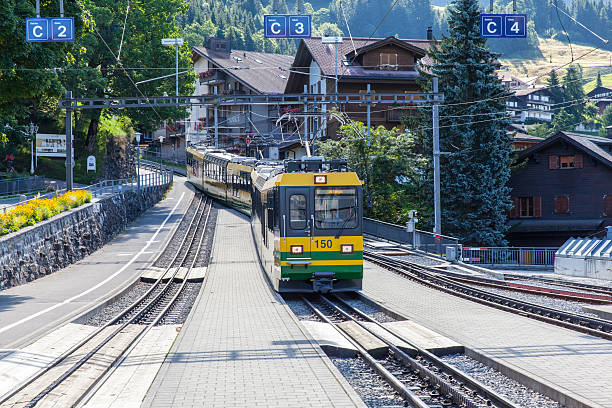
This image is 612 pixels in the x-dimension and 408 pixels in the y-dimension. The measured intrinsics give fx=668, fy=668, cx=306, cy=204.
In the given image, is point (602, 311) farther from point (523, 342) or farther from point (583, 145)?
point (583, 145)

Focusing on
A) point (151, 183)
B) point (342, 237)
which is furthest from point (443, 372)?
point (151, 183)

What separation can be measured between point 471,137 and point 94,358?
31703 millimetres

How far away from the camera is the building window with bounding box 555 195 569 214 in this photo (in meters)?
44.7

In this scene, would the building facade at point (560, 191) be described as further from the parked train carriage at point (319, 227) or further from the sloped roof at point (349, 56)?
the parked train carriage at point (319, 227)

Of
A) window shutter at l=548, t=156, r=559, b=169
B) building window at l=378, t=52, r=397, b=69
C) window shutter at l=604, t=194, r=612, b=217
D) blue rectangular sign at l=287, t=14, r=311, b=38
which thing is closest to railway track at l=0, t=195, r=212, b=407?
blue rectangular sign at l=287, t=14, r=311, b=38

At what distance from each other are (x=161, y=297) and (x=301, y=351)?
969cm

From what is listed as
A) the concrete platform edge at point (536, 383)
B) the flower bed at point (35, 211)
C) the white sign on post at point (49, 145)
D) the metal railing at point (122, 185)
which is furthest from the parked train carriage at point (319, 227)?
the white sign on post at point (49, 145)

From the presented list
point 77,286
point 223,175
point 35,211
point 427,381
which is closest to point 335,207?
point 427,381

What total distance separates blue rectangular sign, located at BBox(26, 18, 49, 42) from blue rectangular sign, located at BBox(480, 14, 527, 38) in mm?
12278

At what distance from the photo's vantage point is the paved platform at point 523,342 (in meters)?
8.69

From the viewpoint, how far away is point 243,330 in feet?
42.1

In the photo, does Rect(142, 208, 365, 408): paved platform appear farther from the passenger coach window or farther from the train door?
the passenger coach window

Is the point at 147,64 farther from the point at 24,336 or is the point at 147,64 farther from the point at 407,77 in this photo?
the point at 24,336

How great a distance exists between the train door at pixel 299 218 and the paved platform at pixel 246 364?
1649 millimetres
